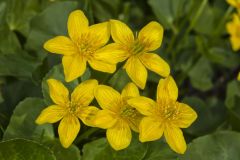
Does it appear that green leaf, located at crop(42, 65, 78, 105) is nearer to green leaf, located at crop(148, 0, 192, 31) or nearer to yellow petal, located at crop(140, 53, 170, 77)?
yellow petal, located at crop(140, 53, 170, 77)

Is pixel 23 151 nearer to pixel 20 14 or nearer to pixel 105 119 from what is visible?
pixel 105 119

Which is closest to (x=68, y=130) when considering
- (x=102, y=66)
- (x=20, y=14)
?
(x=102, y=66)

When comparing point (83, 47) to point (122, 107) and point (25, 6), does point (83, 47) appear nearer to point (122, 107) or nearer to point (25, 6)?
point (122, 107)

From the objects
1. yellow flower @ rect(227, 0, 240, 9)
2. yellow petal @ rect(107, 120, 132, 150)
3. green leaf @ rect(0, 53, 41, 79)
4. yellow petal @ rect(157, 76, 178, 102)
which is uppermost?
yellow flower @ rect(227, 0, 240, 9)

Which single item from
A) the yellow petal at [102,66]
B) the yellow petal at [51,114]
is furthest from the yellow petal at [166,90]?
the yellow petal at [51,114]

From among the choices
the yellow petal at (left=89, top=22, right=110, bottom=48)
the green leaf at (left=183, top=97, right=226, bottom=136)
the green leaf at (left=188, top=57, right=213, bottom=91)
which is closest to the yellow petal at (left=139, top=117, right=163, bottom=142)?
the yellow petal at (left=89, top=22, right=110, bottom=48)

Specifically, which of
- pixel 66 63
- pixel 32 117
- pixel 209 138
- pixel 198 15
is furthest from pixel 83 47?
pixel 198 15

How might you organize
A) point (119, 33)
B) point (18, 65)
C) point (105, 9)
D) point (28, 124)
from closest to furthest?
point (119, 33)
point (28, 124)
point (18, 65)
point (105, 9)

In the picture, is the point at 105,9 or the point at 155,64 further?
the point at 105,9
